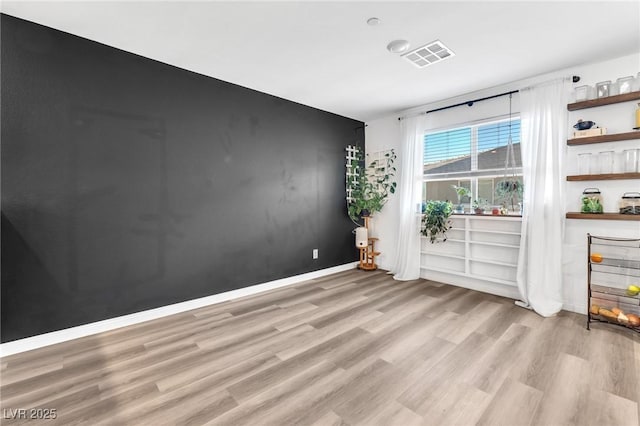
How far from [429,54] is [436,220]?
2069 millimetres

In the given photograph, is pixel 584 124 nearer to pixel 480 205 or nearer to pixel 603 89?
pixel 603 89

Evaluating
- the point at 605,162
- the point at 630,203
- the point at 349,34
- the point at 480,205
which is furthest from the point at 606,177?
the point at 349,34

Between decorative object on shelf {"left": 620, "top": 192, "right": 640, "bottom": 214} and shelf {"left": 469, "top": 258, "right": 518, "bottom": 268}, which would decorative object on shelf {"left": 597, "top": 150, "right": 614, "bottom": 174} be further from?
shelf {"left": 469, "top": 258, "right": 518, "bottom": 268}

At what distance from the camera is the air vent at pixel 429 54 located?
2550 millimetres

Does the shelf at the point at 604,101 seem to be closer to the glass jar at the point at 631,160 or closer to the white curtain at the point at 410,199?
the glass jar at the point at 631,160

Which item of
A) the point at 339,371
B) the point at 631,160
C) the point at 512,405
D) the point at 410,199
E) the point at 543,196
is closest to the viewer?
the point at 512,405

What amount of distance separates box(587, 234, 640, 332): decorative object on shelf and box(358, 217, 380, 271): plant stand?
2615 mm

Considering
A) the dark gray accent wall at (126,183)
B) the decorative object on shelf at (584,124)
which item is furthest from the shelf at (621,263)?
the dark gray accent wall at (126,183)

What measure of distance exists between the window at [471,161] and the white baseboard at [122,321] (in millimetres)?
2596

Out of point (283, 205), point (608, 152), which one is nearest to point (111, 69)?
point (283, 205)

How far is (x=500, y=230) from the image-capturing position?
3500 mm

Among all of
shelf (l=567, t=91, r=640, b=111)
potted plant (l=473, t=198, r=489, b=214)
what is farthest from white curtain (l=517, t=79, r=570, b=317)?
potted plant (l=473, t=198, r=489, b=214)

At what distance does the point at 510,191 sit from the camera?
3439 mm

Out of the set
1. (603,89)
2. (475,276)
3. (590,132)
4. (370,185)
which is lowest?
(475,276)
